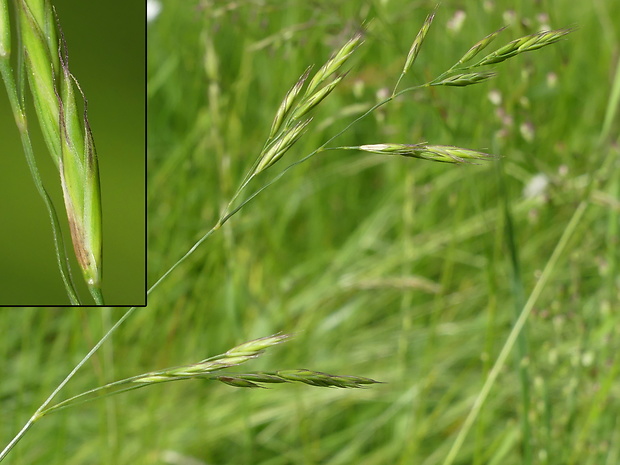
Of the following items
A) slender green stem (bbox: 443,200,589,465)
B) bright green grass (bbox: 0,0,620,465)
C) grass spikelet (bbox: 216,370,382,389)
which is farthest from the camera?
bright green grass (bbox: 0,0,620,465)

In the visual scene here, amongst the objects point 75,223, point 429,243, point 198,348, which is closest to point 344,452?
point 198,348

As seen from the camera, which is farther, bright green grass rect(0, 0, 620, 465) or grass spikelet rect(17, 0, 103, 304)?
bright green grass rect(0, 0, 620, 465)

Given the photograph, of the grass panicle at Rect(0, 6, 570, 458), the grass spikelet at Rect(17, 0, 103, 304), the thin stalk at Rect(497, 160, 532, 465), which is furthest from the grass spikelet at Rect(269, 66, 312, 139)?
the thin stalk at Rect(497, 160, 532, 465)

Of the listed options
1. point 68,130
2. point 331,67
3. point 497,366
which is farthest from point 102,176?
point 497,366

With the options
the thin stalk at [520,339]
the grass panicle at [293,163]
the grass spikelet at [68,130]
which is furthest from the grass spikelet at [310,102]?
the thin stalk at [520,339]

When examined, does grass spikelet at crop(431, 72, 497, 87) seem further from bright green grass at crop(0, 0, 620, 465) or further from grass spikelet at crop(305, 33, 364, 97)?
bright green grass at crop(0, 0, 620, 465)

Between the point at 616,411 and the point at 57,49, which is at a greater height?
the point at 57,49

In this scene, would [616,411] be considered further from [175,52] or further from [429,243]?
[175,52]
